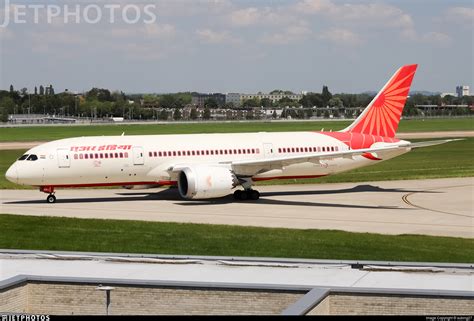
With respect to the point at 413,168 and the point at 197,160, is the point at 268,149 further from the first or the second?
the point at 413,168

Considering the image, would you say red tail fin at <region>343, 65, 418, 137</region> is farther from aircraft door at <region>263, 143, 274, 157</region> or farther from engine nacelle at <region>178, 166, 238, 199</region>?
engine nacelle at <region>178, 166, 238, 199</region>

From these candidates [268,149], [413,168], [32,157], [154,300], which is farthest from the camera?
[413,168]

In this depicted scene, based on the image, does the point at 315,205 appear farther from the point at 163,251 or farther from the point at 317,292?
the point at 317,292

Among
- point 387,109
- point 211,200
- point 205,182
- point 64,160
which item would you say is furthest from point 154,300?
point 387,109

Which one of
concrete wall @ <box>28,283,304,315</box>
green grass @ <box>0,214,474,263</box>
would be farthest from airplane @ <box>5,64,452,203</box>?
concrete wall @ <box>28,283,304,315</box>

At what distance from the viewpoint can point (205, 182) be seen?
45.0 meters

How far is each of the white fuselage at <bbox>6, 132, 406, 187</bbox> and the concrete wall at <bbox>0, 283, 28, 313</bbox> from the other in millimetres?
23137

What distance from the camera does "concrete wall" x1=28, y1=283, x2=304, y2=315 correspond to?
2091 centimetres

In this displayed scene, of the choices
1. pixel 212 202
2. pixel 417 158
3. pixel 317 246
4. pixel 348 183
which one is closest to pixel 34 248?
pixel 317 246

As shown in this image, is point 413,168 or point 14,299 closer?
point 14,299

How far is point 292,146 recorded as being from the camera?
50.5m

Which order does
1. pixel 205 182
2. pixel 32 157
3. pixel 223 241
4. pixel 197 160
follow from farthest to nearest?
pixel 197 160 → pixel 32 157 → pixel 205 182 → pixel 223 241

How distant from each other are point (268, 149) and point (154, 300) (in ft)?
94.8

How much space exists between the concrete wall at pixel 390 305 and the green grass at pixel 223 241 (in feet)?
31.9
